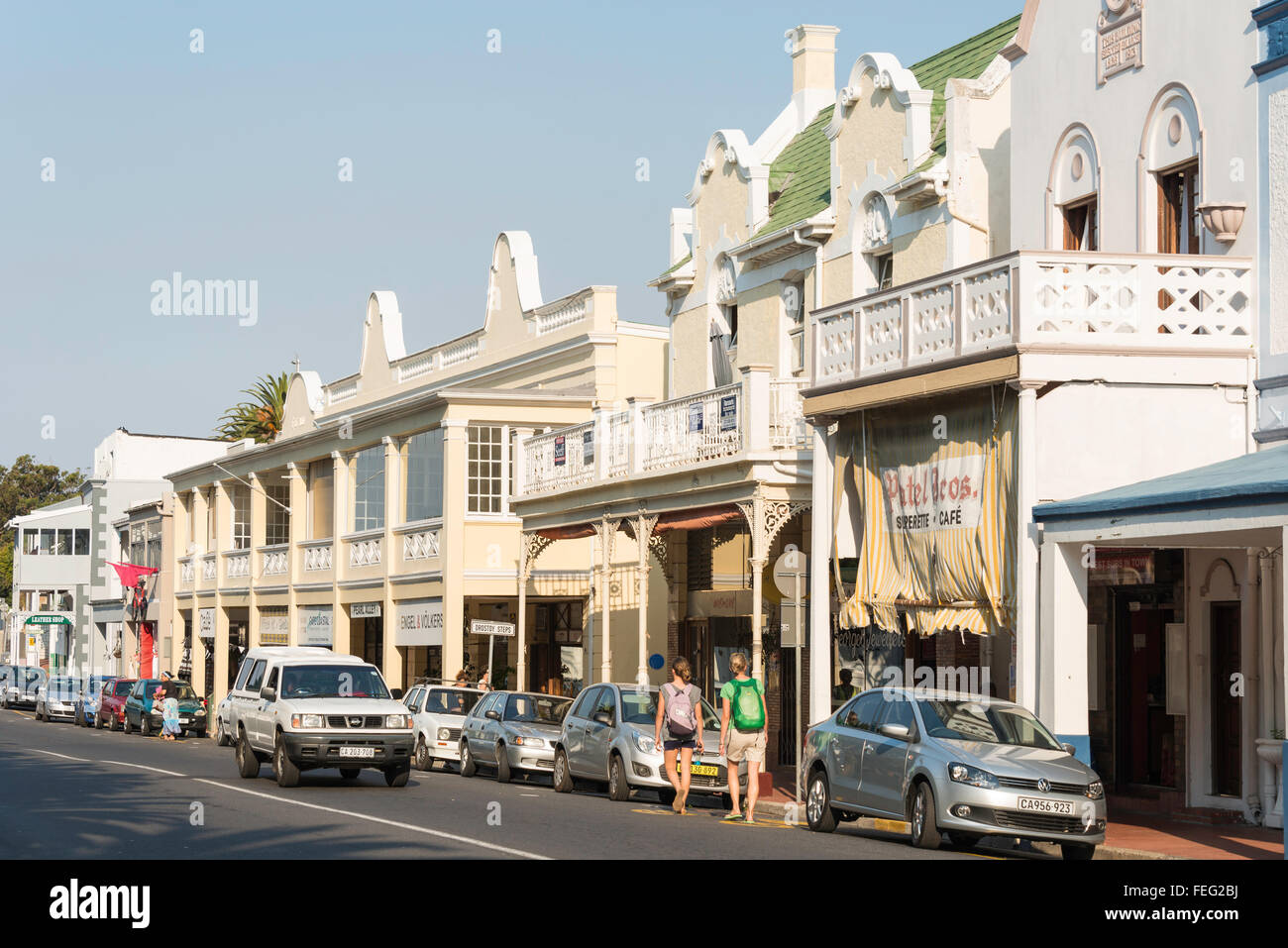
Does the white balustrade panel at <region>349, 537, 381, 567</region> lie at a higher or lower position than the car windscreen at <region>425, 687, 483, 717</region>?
higher

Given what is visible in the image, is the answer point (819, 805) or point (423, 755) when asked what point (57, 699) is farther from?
point (819, 805)

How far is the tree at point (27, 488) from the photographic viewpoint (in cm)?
11312

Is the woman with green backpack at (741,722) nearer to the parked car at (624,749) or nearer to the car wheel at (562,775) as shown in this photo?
the parked car at (624,749)

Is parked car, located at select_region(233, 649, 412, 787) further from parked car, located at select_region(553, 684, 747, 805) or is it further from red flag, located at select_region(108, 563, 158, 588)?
red flag, located at select_region(108, 563, 158, 588)

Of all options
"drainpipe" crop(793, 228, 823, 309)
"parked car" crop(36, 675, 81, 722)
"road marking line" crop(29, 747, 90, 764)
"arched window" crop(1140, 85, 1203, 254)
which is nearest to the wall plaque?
"arched window" crop(1140, 85, 1203, 254)

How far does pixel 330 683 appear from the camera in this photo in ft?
78.3

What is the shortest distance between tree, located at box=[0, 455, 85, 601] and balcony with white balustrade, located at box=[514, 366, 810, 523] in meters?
88.6

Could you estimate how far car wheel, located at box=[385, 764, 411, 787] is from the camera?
23438mm

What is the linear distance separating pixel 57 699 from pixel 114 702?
8.12 metres

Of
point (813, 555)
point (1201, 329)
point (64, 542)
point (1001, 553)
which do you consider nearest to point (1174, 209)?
point (1201, 329)

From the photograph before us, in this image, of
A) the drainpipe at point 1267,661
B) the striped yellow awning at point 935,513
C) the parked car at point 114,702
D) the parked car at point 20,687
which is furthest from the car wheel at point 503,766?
the parked car at point 20,687

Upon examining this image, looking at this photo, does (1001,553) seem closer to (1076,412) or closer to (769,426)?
(1076,412)

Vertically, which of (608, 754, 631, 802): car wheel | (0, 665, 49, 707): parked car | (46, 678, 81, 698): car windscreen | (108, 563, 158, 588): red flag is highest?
(108, 563, 158, 588): red flag

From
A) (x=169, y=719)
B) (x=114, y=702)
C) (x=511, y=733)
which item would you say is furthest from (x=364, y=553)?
(x=511, y=733)
